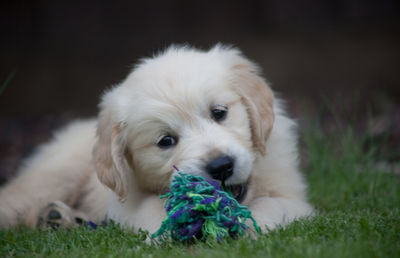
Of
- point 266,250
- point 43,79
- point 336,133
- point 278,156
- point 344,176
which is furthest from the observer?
point 43,79

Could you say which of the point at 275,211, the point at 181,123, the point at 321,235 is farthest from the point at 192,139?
the point at 321,235

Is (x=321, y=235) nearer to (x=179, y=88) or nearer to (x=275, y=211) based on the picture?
(x=275, y=211)

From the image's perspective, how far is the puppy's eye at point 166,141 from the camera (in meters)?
3.34

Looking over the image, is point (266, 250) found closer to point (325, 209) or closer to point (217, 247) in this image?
point (217, 247)

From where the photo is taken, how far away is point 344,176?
4895 millimetres

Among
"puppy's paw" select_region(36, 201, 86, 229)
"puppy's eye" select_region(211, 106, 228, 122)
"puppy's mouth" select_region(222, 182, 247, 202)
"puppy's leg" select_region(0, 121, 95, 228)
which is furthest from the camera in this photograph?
"puppy's leg" select_region(0, 121, 95, 228)

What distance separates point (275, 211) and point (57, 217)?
1846 millimetres

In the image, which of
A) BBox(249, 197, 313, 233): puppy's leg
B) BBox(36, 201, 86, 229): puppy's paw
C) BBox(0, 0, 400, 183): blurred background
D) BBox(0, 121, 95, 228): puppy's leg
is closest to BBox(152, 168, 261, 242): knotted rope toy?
BBox(249, 197, 313, 233): puppy's leg

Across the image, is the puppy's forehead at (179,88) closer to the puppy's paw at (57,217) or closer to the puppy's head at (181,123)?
the puppy's head at (181,123)

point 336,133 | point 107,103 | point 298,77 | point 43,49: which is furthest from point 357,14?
point 107,103

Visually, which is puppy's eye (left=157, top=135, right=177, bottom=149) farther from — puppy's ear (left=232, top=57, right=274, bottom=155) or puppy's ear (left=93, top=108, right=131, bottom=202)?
puppy's ear (left=232, top=57, right=274, bottom=155)

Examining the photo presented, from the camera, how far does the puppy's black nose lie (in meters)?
2.96

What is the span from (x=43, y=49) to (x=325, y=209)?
670 centimetres

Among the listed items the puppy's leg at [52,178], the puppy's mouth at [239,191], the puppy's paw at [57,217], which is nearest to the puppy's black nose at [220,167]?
the puppy's mouth at [239,191]
